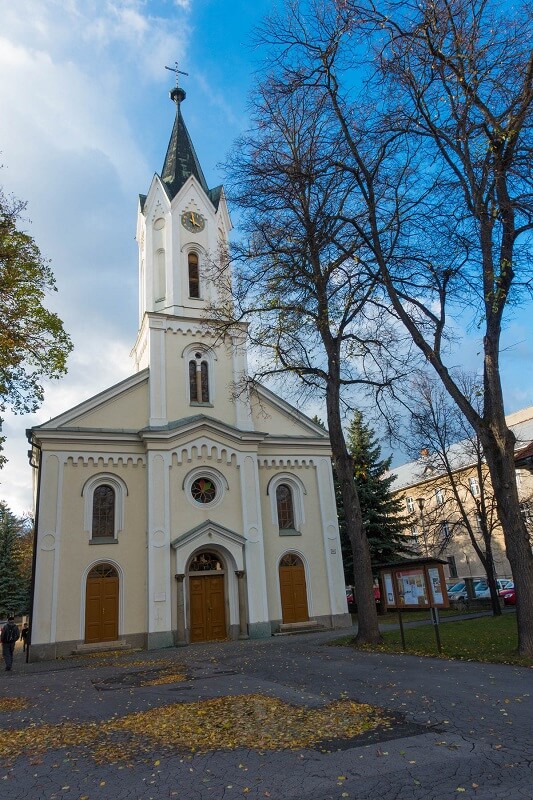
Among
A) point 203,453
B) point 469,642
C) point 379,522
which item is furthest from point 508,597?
point 203,453

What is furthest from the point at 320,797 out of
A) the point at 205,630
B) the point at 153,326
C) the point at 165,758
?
the point at 153,326

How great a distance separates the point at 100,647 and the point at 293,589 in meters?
7.56

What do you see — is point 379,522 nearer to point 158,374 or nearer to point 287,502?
point 287,502

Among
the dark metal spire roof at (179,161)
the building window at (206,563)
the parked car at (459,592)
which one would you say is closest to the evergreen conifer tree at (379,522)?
the parked car at (459,592)

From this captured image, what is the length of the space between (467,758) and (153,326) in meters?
20.6

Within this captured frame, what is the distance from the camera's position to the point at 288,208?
606 inches

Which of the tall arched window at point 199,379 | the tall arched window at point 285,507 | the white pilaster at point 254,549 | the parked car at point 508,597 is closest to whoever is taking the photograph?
the white pilaster at point 254,549

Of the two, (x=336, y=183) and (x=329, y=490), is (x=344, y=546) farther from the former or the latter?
(x=336, y=183)

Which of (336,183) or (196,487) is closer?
(336,183)

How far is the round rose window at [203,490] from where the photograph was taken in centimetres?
2195

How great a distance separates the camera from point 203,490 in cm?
2206

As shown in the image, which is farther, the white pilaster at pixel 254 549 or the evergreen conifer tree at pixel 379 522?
the evergreen conifer tree at pixel 379 522

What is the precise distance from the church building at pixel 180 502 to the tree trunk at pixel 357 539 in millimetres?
3399

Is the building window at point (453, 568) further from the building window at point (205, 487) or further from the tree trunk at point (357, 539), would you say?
the tree trunk at point (357, 539)
